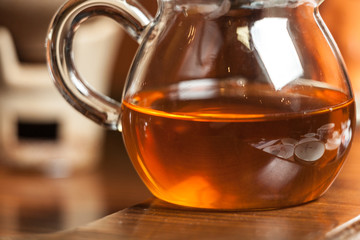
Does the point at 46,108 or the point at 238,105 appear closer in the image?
the point at 238,105

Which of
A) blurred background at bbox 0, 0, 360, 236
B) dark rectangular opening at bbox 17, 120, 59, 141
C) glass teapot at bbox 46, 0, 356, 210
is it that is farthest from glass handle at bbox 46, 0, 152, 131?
dark rectangular opening at bbox 17, 120, 59, 141

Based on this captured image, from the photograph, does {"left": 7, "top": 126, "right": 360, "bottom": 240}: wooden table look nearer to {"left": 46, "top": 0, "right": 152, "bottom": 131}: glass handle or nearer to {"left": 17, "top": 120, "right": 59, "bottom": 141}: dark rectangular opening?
{"left": 46, "top": 0, "right": 152, "bottom": 131}: glass handle

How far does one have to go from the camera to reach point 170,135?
0.40 metres

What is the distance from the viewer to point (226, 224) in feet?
1.29

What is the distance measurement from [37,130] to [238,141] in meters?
2.23

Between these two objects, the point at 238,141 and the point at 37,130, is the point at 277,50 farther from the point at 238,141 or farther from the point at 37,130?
the point at 37,130

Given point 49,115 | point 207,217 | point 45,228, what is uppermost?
point 49,115

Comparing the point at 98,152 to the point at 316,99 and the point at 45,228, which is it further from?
the point at 316,99

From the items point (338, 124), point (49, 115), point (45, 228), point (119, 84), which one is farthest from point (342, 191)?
point (119, 84)

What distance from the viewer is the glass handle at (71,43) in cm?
45

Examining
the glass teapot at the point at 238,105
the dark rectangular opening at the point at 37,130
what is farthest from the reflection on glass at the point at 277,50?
the dark rectangular opening at the point at 37,130

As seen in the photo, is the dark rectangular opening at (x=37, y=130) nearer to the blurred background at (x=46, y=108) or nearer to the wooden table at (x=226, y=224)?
the blurred background at (x=46, y=108)

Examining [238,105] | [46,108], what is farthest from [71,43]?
[46,108]

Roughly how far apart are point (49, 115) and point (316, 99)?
212 cm
